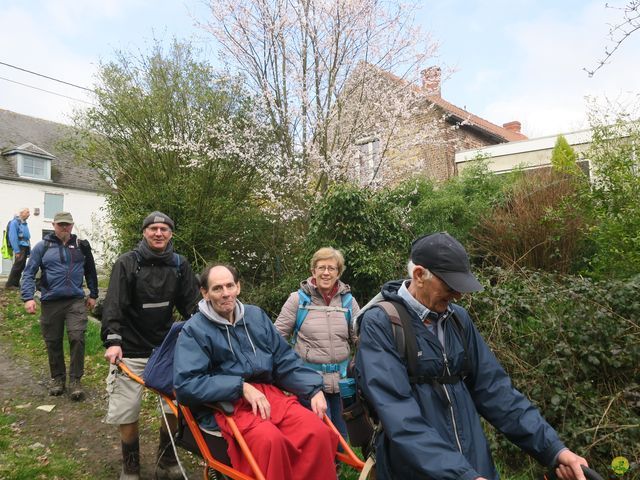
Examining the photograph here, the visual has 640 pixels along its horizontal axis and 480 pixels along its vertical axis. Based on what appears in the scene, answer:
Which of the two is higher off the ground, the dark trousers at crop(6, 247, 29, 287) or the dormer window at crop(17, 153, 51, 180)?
the dormer window at crop(17, 153, 51, 180)

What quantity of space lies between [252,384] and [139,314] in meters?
1.57

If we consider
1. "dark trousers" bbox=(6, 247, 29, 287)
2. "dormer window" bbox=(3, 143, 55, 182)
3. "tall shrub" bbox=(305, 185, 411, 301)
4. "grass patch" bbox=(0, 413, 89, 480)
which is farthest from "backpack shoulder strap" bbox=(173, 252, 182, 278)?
"dormer window" bbox=(3, 143, 55, 182)

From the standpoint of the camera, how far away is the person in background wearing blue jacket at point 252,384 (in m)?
2.85

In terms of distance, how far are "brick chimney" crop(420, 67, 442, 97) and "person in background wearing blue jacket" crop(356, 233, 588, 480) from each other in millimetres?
10166

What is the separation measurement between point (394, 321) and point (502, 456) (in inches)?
124

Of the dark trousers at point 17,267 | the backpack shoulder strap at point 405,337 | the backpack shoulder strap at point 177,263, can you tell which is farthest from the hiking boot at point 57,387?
the dark trousers at point 17,267

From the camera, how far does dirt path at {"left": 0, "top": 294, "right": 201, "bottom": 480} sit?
15.5 feet

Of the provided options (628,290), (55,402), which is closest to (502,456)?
(628,290)

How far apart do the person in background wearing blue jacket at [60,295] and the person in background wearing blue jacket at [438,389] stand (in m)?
5.38

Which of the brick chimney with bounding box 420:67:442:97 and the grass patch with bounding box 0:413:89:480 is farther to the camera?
the brick chimney with bounding box 420:67:442:97

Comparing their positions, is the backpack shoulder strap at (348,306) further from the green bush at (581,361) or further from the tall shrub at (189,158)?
the tall shrub at (189,158)

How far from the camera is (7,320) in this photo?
10.5 m

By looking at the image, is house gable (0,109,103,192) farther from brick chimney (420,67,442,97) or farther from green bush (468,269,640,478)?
green bush (468,269,640,478)

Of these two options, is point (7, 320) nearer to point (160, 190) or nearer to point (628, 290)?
point (160, 190)
